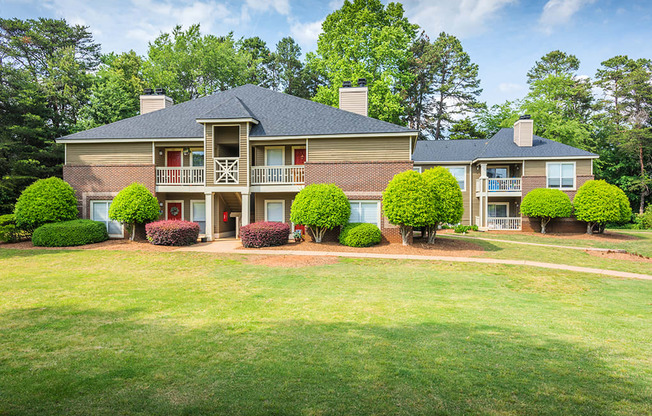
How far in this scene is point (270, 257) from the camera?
13891 mm

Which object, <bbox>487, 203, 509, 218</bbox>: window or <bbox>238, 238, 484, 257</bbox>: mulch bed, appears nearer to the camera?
<bbox>238, 238, 484, 257</bbox>: mulch bed

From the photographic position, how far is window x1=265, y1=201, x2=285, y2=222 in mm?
20328

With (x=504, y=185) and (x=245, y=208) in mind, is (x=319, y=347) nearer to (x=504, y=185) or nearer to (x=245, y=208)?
(x=245, y=208)

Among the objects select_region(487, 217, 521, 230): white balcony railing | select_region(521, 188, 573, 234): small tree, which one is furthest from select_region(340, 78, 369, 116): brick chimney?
select_region(487, 217, 521, 230): white balcony railing

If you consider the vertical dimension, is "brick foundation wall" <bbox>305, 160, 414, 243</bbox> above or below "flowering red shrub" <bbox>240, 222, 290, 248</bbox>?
above

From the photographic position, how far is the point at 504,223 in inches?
1125

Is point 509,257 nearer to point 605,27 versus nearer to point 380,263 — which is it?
point 380,263

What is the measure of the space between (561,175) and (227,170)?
24872 millimetres

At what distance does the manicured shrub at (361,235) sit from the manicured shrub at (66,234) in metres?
12.1

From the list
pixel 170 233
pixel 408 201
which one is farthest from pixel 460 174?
pixel 170 233

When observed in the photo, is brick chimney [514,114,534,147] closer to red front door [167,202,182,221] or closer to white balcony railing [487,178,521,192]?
white balcony railing [487,178,521,192]

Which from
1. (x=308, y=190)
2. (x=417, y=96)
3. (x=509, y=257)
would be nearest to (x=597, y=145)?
(x=417, y=96)

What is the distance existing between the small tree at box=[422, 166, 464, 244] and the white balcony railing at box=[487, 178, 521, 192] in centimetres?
1252

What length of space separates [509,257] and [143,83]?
38.3m
